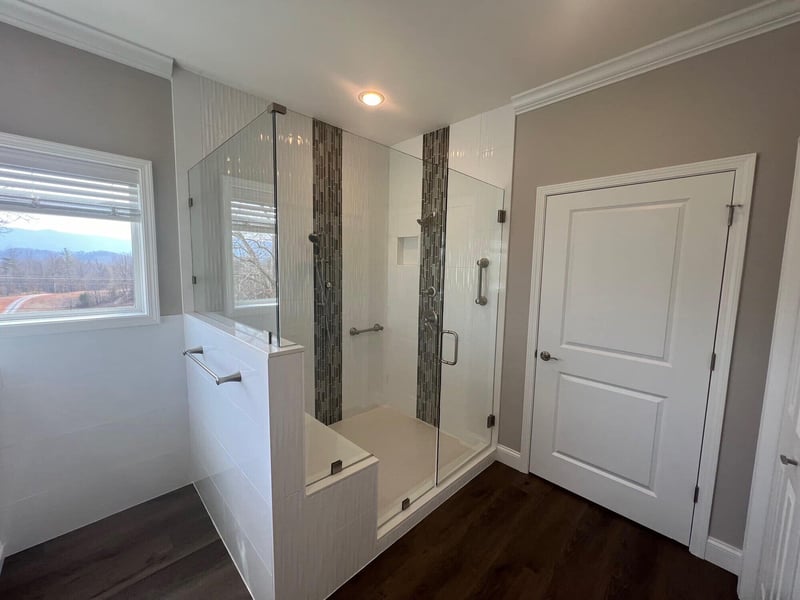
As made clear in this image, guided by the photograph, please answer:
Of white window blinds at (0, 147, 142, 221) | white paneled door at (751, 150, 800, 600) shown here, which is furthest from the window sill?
white paneled door at (751, 150, 800, 600)

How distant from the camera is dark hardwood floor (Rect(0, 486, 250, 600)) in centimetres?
144

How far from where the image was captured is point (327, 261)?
260 cm

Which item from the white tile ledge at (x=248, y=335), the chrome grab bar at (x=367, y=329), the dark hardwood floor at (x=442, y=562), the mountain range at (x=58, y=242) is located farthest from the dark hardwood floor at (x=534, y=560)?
the mountain range at (x=58, y=242)

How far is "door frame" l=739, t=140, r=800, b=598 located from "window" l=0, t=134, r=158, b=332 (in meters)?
3.11

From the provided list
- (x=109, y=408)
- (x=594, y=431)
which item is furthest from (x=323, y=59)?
(x=594, y=431)

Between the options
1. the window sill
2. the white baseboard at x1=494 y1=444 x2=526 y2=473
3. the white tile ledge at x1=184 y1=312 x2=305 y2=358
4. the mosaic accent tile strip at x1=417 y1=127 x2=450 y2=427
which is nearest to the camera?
the white tile ledge at x1=184 y1=312 x2=305 y2=358

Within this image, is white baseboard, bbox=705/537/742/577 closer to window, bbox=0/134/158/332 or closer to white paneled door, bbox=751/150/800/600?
white paneled door, bbox=751/150/800/600

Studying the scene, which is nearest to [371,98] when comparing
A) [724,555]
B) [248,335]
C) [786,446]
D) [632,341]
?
[248,335]

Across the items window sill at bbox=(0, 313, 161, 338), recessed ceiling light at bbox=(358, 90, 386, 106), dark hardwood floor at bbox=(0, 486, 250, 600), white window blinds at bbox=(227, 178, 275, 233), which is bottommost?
dark hardwood floor at bbox=(0, 486, 250, 600)

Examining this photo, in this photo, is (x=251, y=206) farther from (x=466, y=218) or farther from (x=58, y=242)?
(x=466, y=218)

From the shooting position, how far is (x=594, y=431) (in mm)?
1974

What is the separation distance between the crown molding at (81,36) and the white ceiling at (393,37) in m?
0.04

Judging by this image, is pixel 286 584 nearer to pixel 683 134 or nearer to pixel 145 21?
pixel 145 21

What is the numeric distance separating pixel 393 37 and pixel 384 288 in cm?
183
